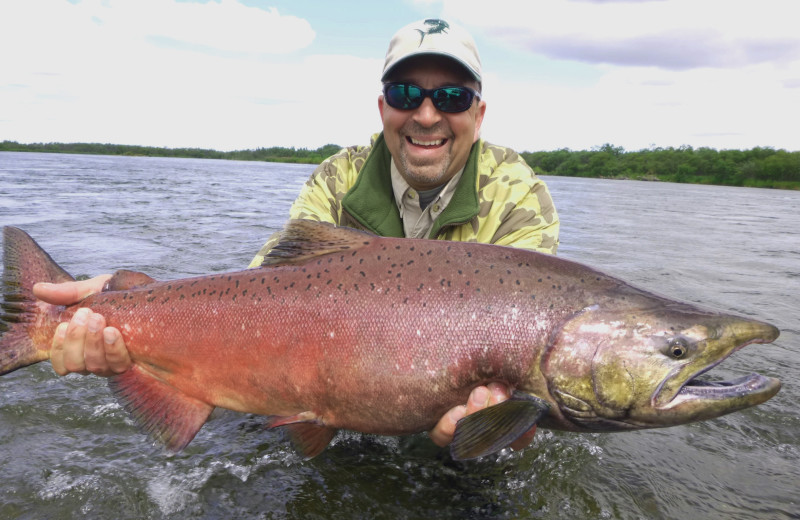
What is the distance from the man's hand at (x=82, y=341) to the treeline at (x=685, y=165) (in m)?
84.1

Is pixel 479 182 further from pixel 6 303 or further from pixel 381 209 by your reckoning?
pixel 6 303

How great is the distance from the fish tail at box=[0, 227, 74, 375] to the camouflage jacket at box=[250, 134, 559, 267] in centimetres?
126

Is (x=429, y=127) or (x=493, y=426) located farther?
(x=429, y=127)

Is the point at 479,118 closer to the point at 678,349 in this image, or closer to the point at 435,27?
the point at 435,27

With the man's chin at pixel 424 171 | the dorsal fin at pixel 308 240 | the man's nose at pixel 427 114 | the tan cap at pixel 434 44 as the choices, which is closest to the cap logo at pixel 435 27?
the tan cap at pixel 434 44

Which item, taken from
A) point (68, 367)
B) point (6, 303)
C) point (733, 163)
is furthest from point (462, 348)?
point (733, 163)

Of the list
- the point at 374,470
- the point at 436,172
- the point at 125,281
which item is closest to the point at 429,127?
the point at 436,172

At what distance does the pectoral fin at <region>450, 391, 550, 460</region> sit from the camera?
239 centimetres

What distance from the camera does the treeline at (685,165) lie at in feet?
245

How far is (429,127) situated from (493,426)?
2197mm

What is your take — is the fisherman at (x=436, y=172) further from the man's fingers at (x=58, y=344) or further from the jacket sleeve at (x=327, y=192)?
the man's fingers at (x=58, y=344)

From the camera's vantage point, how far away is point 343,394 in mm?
2705

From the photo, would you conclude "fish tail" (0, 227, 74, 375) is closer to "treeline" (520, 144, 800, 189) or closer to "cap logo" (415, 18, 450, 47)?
"cap logo" (415, 18, 450, 47)

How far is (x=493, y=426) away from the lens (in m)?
2.41
